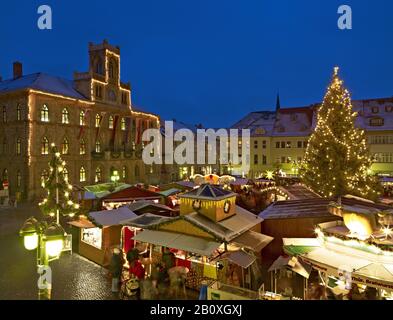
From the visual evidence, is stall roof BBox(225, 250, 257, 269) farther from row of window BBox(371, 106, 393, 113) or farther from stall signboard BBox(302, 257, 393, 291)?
row of window BBox(371, 106, 393, 113)

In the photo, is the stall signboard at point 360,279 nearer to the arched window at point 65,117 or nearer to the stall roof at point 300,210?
the stall roof at point 300,210

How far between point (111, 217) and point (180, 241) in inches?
199

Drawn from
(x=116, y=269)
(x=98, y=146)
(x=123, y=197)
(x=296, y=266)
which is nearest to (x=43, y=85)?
(x=98, y=146)

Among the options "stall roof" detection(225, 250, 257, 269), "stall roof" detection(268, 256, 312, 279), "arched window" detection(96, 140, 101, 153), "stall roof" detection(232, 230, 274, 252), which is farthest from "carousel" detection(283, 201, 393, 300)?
"arched window" detection(96, 140, 101, 153)

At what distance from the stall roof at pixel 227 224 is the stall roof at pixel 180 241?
1.59ft

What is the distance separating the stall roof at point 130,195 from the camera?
69.9 feet

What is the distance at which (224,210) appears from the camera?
1284 centimetres

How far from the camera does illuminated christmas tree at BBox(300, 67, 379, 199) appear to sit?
2131 centimetres

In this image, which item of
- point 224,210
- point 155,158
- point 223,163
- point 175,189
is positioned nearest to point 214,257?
point 224,210

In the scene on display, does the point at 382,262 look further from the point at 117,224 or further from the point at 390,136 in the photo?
the point at 390,136

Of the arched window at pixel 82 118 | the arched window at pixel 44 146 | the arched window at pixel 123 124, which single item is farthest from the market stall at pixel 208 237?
the arched window at pixel 123 124

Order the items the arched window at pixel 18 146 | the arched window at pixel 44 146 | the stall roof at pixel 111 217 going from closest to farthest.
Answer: the stall roof at pixel 111 217
the arched window at pixel 18 146
the arched window at pixel 44 146

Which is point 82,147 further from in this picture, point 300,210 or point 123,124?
point 300,210

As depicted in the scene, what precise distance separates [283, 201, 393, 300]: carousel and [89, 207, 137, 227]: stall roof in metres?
8.60
